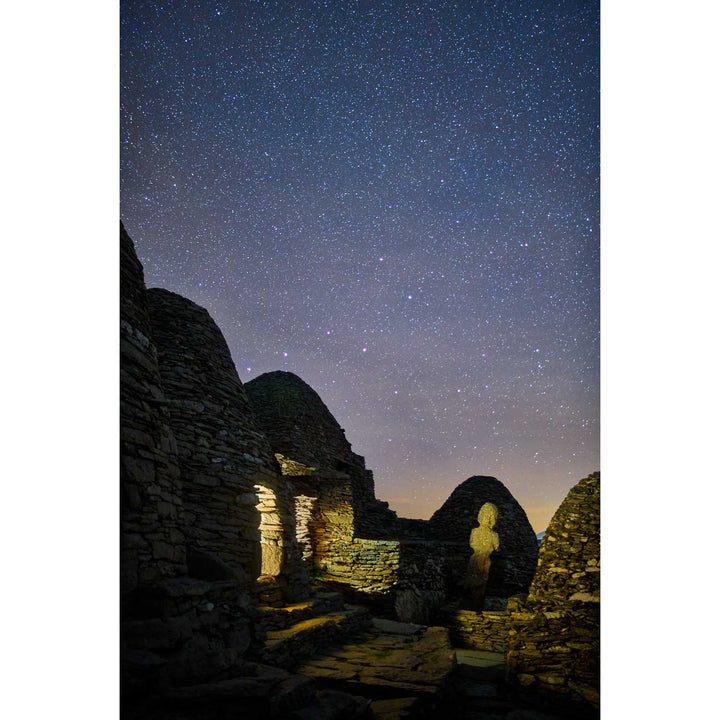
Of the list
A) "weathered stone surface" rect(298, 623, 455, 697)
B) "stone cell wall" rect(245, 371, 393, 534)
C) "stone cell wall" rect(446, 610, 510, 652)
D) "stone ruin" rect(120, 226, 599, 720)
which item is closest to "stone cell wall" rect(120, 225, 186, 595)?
"stone ruin" rect(120, 226, 599, 720)

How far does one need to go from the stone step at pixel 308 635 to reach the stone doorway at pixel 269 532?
1100 mm

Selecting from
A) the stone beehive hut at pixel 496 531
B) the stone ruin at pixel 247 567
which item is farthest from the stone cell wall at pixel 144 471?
the stone beehive hut at pixel 496 531

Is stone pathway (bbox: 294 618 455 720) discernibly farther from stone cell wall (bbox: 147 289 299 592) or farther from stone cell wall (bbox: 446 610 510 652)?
stone cell wall (bbox: 446 610 510 652)

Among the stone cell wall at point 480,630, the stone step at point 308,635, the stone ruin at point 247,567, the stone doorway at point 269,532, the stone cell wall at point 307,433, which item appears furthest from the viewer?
the stone cell wall at point 307,433

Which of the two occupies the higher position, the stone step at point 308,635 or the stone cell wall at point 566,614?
the stone cell wall at point 566,614

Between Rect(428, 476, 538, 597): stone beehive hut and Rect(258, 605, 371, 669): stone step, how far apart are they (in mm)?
8604

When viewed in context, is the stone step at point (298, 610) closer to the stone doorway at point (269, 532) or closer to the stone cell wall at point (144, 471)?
the stone doorway at point (269, 532)

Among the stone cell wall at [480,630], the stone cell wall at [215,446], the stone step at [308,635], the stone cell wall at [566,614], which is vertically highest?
the stone cell wall at [215,446]

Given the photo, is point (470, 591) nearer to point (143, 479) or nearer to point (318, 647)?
point (318, 647)

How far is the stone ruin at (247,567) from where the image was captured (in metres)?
3.26

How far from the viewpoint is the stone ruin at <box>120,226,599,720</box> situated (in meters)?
3.26

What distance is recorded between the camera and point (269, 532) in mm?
8062
